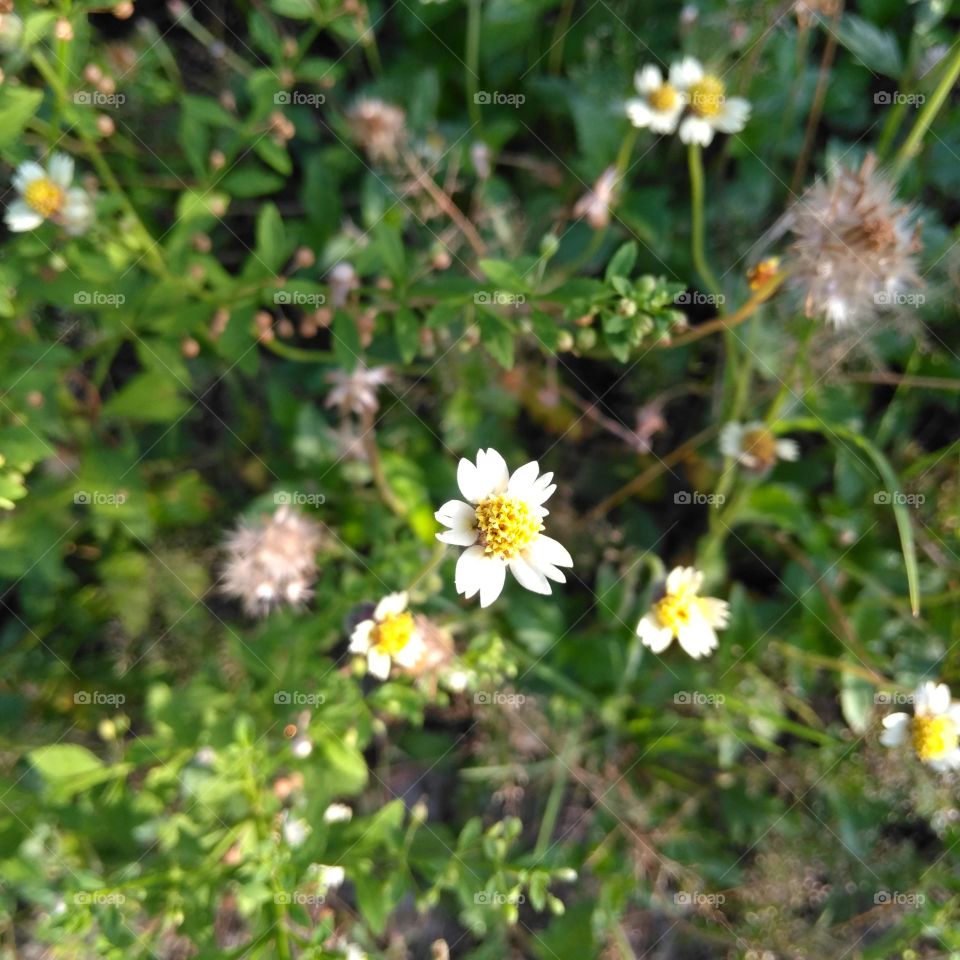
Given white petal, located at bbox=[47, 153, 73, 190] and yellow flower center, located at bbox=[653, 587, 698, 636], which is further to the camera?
white petal, located at bbox=[47, 153, 73, 190]

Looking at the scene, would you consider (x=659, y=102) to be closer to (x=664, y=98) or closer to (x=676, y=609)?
(x=664, y=98)

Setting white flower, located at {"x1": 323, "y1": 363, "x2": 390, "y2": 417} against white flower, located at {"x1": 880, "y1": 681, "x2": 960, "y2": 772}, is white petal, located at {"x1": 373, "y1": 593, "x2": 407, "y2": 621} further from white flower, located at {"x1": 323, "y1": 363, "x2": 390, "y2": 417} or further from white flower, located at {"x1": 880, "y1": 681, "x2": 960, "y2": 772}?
white flower, located at {"x1": 880, "y1": 681, "x2": 960, "y2": 772}

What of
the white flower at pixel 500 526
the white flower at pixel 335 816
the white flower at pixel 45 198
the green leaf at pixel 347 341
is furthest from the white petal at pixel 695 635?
the white flower at pixel 45 198

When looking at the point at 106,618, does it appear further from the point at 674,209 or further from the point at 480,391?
the point at 674,209

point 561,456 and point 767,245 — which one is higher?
point 767,245

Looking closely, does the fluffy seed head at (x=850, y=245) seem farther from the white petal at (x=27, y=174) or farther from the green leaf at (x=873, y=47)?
the white petal at (x=27, y=174)

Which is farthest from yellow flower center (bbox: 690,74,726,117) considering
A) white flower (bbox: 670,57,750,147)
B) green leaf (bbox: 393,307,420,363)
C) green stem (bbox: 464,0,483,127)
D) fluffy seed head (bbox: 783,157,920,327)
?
green leaf (bbox: 393,307,420,363)

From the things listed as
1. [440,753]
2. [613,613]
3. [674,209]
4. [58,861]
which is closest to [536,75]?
[674,209]
